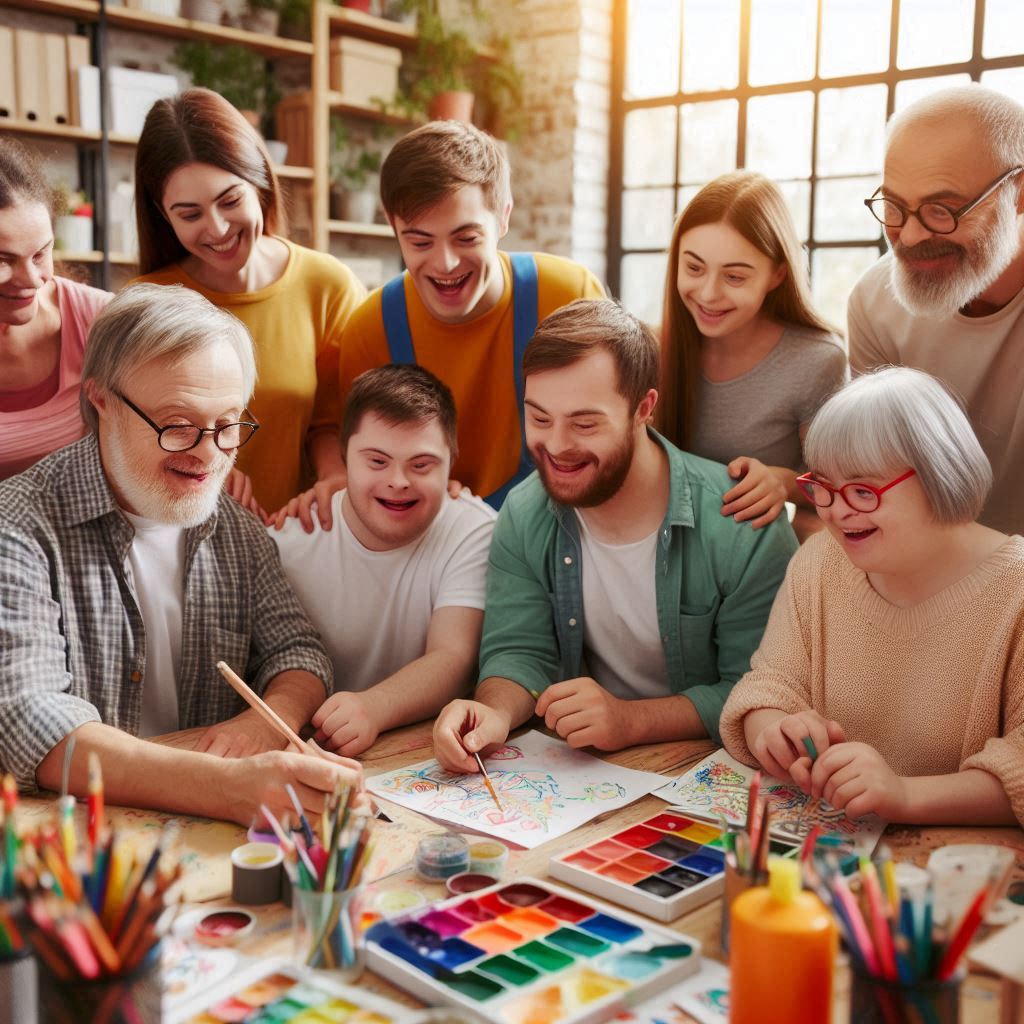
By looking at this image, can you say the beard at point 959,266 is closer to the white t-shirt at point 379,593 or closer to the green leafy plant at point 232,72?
the white t-shirt at point 379,593

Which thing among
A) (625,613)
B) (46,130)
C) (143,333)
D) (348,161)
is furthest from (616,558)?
(348,161)

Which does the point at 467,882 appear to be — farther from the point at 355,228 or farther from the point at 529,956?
the point at 355,228

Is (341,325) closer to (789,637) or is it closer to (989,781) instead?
(789,637)

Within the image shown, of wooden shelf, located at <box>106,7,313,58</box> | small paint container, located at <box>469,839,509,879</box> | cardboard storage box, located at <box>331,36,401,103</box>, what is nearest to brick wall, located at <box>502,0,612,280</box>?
cardboard storage box, located at <box>331,36,401,103</box>

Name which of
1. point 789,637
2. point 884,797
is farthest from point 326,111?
point 884,797

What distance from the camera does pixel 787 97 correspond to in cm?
507

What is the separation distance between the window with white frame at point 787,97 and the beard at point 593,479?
332cm

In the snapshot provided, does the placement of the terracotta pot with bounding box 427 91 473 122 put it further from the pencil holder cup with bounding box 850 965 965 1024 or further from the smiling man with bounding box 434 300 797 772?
the pencil holder cup with bounding box 850 965 965 1024

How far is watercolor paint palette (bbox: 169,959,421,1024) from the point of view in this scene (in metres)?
1.06

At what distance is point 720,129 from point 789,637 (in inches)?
160

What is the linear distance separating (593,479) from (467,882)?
0.81 meters

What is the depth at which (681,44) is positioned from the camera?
17.5ft

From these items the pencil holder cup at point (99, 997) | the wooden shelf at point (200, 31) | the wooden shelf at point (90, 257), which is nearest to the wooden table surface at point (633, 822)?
the pencil holder cup at point (99, 997)

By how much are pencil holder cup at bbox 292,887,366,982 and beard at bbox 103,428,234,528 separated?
0.90 metres
